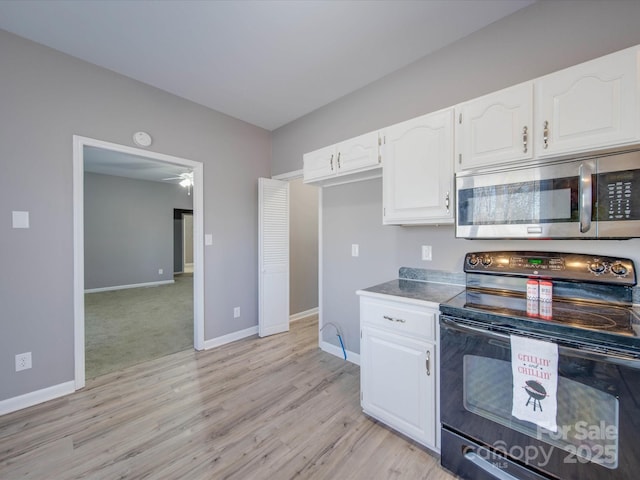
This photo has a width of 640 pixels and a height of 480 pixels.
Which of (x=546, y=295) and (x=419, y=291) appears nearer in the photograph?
(x=546, y=295)

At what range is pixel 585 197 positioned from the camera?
54.9 inches

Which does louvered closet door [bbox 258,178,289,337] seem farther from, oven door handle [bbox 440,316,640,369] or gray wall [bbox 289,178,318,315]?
oven door handle [bbox 440,316,640,369]

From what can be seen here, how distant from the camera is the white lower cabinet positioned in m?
1.62

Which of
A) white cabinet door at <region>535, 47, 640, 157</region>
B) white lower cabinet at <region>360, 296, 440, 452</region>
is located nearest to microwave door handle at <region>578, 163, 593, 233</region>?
white cabinet door at <region>535, 47, 640, 157</region>

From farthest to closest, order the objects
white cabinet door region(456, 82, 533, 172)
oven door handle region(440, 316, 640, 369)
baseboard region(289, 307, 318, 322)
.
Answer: baseboard region(289, 307, 318, 322)
white cabinet door region(456, 82, 533, 172)
oven door handle region(440, 316, 640, 369)

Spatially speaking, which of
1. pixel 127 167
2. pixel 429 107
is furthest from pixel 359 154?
pixel 127 167

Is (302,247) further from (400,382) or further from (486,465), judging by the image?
(486,465)

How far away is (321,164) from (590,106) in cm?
182

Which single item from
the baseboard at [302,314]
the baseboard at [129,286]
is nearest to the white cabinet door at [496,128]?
the baseboard at [302,314]

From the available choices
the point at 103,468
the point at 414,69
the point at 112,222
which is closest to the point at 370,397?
the point at 103,468

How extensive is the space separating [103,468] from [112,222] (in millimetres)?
6456

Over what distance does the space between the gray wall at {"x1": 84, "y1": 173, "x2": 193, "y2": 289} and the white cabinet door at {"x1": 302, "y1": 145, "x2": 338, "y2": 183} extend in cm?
612

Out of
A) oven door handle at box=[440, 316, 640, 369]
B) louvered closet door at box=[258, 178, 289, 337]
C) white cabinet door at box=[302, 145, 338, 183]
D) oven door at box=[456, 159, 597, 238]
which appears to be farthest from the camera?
louvered closet door at box=[258, 178, 289, 337]

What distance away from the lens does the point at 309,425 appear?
1931 mm
